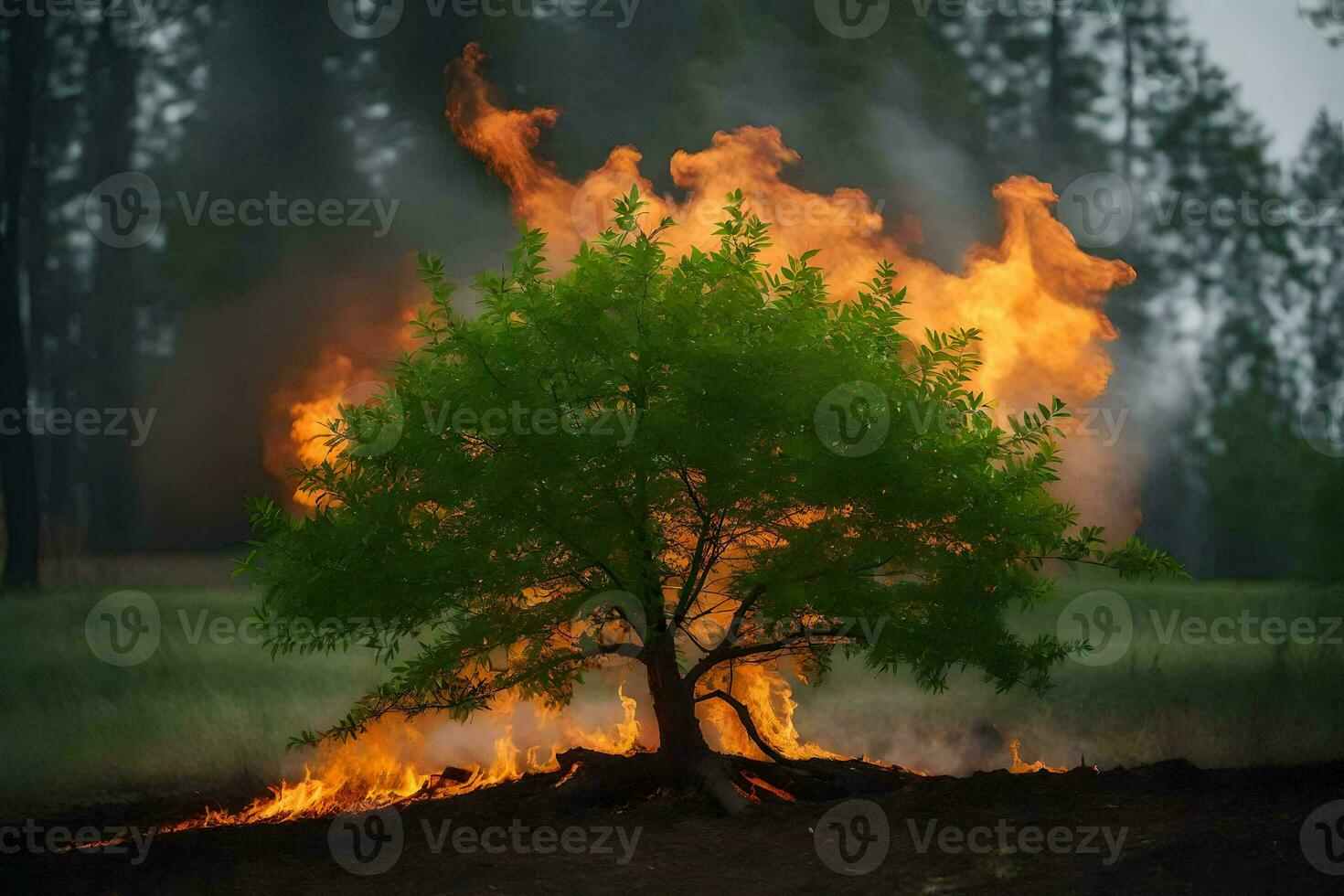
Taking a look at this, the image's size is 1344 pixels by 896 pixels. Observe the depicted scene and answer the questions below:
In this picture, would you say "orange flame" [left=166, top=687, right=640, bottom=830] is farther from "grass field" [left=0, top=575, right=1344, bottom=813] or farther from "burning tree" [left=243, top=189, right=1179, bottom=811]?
"burning tree" [left=243, top=189, right=1179, bottom=811]

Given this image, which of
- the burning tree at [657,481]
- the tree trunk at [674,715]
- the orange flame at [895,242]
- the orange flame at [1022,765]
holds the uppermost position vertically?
the orange flame at [895,242]

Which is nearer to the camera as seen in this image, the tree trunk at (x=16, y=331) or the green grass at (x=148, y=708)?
the green grass at (x=148, y=708)

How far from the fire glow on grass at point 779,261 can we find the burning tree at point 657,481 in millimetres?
3344

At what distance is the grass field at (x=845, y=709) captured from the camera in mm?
15352

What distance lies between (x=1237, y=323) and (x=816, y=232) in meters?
8.18

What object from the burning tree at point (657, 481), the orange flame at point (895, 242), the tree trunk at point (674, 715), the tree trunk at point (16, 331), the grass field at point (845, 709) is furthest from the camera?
the tree trunk at point (16, 331)

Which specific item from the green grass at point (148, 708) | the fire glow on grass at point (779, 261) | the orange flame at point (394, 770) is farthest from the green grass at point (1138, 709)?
the green grass at point (148, 708)

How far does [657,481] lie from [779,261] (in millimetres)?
6707

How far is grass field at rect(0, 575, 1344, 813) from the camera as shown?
1535 centimetres

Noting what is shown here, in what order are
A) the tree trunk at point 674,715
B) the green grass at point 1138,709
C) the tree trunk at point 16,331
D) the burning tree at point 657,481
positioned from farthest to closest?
1. the tree trunk at point 16,331
2. the green grass at point 1138,709
3. the tree trunk at point 674,715
4. the burning tree at point 657,481

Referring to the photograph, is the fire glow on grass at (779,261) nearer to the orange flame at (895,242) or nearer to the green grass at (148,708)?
the orange flame at (895,242)

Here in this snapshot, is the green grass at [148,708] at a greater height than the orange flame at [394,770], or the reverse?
the green grass at [148,708]

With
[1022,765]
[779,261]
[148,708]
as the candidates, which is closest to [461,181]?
[779,261]

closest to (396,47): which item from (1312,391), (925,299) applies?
(925,299)
